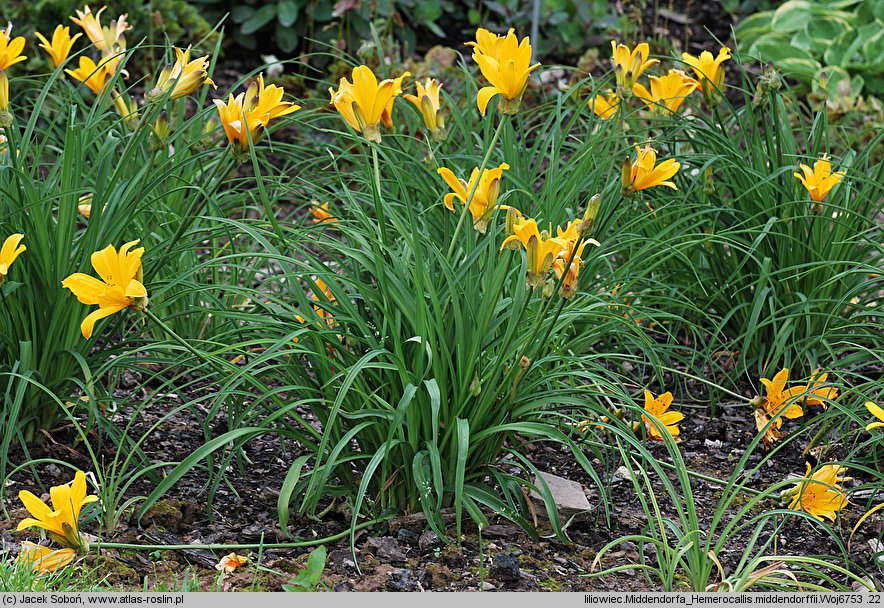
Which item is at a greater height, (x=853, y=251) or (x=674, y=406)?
(x=853, y=251)

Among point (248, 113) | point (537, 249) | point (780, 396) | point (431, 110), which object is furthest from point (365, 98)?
point (780, 396)

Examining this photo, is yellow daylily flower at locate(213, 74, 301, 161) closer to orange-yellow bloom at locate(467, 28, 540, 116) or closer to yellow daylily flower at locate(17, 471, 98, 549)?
orange-yellow bloom at locate(467, 28, 540, 116)

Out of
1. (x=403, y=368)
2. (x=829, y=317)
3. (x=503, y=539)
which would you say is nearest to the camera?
(x=403, y=368)

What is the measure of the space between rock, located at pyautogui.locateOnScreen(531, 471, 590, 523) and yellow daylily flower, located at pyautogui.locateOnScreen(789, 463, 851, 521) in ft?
1.62

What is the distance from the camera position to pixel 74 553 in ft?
6.81

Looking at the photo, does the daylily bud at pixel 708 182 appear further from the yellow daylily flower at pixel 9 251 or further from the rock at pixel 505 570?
the yellow daylily flower at pixel 9 251

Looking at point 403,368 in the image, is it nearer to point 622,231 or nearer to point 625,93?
point 622,231

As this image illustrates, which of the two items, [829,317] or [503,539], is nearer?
[503,539]

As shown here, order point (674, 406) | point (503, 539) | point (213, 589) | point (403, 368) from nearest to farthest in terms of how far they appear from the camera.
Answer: point (213, 589) → point (403, 368) → point (503, 539) → point (674, 406)

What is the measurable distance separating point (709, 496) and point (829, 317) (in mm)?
709

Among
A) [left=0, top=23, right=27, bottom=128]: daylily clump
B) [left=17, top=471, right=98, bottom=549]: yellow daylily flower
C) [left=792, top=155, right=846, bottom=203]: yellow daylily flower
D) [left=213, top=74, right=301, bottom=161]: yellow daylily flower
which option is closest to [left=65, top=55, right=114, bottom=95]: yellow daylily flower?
[left=0, top=23, right=27, bottom=128]: daylily clump

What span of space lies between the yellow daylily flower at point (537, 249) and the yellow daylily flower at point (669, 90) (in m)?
1.29

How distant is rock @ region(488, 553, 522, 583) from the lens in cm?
218
